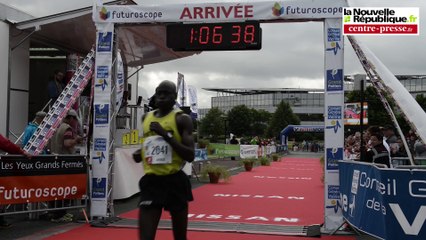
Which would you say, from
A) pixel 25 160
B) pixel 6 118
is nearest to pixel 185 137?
pixel 25 160

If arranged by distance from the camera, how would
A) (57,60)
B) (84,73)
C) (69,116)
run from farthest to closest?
(57,60) → (84,73) → (69,116)

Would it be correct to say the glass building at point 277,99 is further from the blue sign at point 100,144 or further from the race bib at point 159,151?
the race bib at point 159,151

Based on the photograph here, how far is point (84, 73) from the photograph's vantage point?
11.5 meters

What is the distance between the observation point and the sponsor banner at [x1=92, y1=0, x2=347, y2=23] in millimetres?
9086

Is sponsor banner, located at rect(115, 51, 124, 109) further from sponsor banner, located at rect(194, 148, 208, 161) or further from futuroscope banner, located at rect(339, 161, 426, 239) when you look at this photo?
sponsor banner, located at rect(194, 148, 208, 161)

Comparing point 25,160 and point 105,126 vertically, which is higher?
point 105,126

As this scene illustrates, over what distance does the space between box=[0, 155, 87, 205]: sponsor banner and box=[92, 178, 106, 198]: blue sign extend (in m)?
0.28

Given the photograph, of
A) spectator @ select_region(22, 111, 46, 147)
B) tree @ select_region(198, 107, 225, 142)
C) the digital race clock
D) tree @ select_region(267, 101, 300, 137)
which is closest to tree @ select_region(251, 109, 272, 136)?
tree @ select_region(267, 101, 300, 137)

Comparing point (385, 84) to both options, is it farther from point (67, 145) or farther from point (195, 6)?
point (67, 145)

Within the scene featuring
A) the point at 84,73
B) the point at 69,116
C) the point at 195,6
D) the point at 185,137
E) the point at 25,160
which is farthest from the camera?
the point at 84,73

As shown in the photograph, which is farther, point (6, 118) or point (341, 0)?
point (6, 118)

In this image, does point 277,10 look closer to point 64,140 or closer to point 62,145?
point 64,140

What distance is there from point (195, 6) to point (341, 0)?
8.93 feet

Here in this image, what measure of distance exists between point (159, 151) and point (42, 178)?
5.07 m
